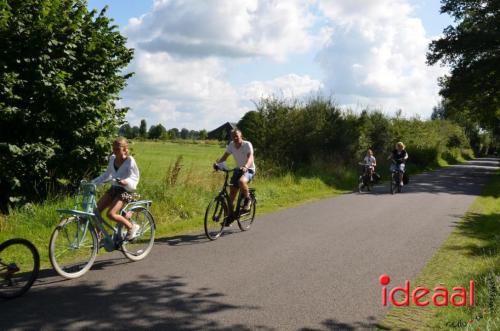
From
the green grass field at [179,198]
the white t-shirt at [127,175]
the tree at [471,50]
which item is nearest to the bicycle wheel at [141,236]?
the white t-shirt at [127,175]

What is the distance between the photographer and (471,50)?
97.2ft

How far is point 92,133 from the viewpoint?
32.3ft

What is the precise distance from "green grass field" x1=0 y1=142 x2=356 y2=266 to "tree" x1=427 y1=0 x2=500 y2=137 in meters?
16.2

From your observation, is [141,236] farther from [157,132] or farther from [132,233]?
[157,132]

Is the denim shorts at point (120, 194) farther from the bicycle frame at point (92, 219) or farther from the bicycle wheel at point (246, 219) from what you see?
the bicycle wheel at point (246, 219)

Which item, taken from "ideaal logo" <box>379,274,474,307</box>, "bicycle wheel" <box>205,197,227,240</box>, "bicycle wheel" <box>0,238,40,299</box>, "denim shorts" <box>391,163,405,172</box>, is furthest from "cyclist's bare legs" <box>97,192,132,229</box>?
"denim shorts" <box>391,163,405,172</box>

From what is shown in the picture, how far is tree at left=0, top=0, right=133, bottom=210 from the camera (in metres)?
8.52

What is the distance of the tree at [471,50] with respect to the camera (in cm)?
2888

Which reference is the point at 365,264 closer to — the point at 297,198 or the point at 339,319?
the point at 339,319

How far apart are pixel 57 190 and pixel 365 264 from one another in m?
6.57

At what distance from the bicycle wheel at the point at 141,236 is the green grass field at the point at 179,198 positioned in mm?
1215

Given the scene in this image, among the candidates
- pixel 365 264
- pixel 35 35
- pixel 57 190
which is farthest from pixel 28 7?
pixel 365 264

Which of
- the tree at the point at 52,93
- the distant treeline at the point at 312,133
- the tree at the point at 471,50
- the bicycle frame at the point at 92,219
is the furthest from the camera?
the tree at the point at 471,50

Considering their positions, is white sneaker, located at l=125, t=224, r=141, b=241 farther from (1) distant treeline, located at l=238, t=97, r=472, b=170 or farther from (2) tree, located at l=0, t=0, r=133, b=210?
(1) distant treeline, located at l=238, t=97, r=472, b=170
